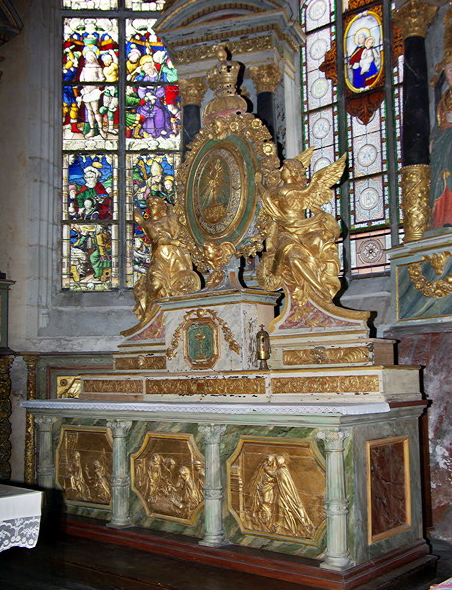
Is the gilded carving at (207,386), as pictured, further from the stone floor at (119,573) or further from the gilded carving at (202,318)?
the stone floor at (119,573)

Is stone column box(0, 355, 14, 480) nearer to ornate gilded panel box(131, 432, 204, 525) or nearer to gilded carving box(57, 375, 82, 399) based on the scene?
gilded carving box(57, 375, 82, 399)

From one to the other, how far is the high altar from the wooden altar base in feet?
0.05

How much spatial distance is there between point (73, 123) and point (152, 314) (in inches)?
164

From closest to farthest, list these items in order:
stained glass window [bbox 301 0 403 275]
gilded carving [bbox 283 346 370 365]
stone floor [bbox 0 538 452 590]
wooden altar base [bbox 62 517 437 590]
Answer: wooden altar base [bbox 62 517 437 590] → stone floor [bbox 0 538 452 590] → gilded carving [bbox 283 346 370 365] → stained glass window [bbox 301 0 403 275]

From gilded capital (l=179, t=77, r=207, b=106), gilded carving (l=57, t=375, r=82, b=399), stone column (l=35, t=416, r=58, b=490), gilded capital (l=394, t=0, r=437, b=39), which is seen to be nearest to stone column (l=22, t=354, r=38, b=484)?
gilded carving (l=57, t=375, r=82, b=399)

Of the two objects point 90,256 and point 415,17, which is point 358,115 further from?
point 90,256

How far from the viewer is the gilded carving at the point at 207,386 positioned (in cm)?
569

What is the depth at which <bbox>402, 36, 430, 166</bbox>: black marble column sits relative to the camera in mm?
7113

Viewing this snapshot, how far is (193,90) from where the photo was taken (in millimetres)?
8883

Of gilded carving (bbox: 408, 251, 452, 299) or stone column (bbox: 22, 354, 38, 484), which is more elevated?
gilded carving (bbox: 408, 251, 452, 299)

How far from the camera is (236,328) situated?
20.1 ft

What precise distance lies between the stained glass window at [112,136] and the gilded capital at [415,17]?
3619mm

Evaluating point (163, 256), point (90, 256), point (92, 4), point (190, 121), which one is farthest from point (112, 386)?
point (92, 4)

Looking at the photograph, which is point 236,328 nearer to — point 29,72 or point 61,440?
point 61,440
